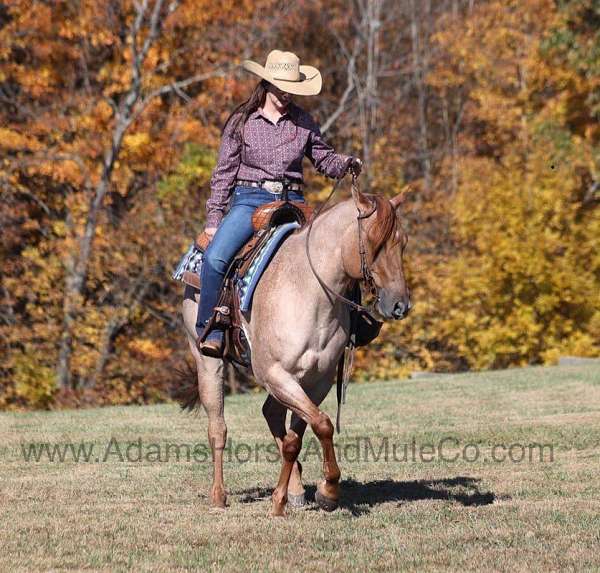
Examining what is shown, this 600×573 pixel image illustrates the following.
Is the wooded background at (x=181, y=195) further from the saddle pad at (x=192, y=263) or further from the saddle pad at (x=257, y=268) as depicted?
the saddle pad at (x=257, y=268)

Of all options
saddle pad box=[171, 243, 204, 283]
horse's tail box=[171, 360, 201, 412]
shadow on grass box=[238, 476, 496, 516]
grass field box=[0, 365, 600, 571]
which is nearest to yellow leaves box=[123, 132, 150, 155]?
grass field box=[0, 365, 600, 571]

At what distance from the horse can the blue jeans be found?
391mm

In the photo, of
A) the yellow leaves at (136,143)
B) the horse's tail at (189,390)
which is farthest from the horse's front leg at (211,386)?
the yellow leaves at (136,143)

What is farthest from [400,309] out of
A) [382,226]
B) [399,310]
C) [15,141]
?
[15,141]

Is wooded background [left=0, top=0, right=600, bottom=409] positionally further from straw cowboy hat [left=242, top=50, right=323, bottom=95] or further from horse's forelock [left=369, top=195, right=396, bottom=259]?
horse's forelock [left=369, top=195, right=396, bottom=259]

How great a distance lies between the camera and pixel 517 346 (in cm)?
2720

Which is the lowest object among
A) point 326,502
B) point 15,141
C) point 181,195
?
point 181,195

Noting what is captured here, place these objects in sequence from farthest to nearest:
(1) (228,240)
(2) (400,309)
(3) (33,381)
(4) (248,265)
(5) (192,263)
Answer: (3) (33,381)
(5) (192,263)
(1) (228,240)
(4) (248,265)
(2) (400,309)

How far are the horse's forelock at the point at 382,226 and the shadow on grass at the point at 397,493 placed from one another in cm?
189

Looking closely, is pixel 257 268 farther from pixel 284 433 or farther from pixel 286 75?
pixel 284 433

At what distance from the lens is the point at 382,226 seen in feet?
25.0

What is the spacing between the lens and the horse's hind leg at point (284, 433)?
866 cm

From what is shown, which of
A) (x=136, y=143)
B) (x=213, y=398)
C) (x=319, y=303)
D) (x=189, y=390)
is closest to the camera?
(x=319, y=303)

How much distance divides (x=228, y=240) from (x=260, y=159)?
0.63 meters
